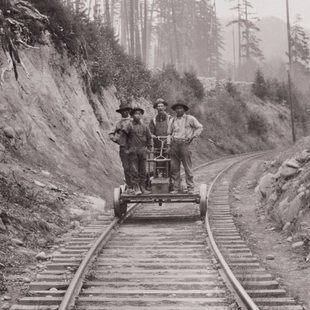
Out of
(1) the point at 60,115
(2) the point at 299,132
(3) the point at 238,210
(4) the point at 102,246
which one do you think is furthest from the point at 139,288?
(2) the point at 299,132

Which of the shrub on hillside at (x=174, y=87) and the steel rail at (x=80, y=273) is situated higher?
the shrub on hillside at (x=174, y=87)

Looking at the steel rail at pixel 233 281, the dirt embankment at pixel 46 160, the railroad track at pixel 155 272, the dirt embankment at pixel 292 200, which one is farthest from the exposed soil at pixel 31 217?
the dirt embankment at pixel 292 200

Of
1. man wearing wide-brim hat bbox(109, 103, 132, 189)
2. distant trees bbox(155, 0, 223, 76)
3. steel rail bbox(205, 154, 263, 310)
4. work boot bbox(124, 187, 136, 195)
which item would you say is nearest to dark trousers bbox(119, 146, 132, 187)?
man wearing wide-brim hat bbox(109, 103, 132, 189)

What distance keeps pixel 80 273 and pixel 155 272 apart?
106 cm

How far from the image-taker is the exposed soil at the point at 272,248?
22.1 ft

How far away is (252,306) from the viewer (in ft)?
17.1

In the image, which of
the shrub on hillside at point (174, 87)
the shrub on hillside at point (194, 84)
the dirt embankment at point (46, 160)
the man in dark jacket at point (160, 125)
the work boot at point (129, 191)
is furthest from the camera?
the shrub on hillside at point (194, 84)

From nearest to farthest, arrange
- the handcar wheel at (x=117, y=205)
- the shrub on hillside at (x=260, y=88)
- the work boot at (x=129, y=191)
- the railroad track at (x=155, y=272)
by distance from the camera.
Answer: the railroad track at (x=155, y=272)
the handcar wheel at (x=117, y=205)
the work boot at (x=129, y=191)
the shrub on hillside at (x=260, y=88)

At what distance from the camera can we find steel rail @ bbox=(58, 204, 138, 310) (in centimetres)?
553

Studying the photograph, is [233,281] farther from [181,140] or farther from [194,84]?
[194,84]

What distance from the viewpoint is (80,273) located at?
21.2 feet

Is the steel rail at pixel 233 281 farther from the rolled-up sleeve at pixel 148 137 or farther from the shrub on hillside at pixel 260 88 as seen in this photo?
the shrub on hillside at pixel 260 88

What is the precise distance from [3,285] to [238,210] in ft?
24.5

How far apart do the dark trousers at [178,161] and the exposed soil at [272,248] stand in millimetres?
1488
